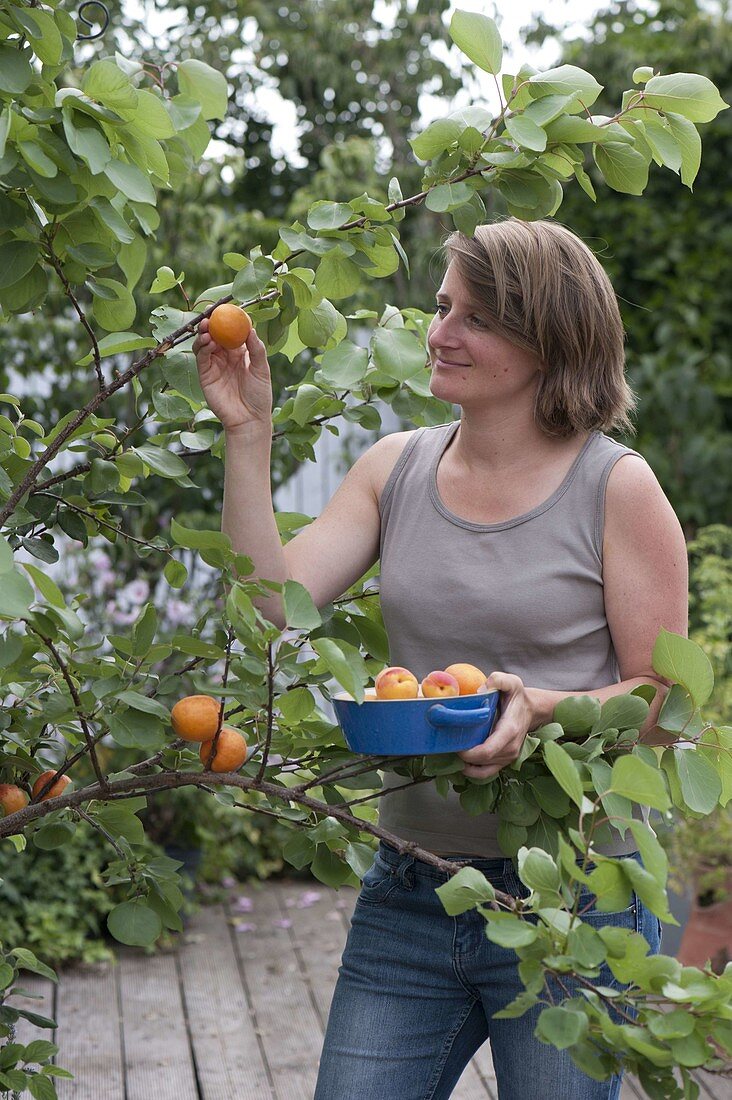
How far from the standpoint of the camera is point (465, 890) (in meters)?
0.83

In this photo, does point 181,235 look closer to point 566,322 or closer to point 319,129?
point 319,129

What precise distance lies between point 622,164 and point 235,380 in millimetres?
399

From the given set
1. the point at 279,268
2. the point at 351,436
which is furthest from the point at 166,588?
the point at 279,268

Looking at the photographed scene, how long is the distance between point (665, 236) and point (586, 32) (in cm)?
83

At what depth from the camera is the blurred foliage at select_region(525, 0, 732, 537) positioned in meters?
4.16

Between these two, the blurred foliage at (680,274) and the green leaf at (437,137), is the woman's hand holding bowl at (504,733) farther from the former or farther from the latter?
the blurred foliage at (680,274)

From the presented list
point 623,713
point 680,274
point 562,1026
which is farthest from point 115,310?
point 680,274

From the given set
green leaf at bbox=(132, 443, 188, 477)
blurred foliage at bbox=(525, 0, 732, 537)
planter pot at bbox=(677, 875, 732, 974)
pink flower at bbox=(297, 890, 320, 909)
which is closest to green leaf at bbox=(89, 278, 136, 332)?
green leaf at bbox=(132, 443, 188, 477)

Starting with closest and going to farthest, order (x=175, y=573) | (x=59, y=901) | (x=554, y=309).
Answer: (x=175, y=573) → (x=554, y=309) → (x=59, y=901)

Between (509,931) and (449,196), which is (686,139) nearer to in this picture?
(449,196)

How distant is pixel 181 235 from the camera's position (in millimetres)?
3377

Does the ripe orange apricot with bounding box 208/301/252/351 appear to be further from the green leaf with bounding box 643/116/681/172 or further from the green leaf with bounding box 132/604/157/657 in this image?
the green leaf with bounding box 643/116/681/172

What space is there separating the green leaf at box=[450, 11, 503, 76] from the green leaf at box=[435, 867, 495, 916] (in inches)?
23.7

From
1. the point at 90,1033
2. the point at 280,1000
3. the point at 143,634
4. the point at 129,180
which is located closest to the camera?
the point at 129,180
